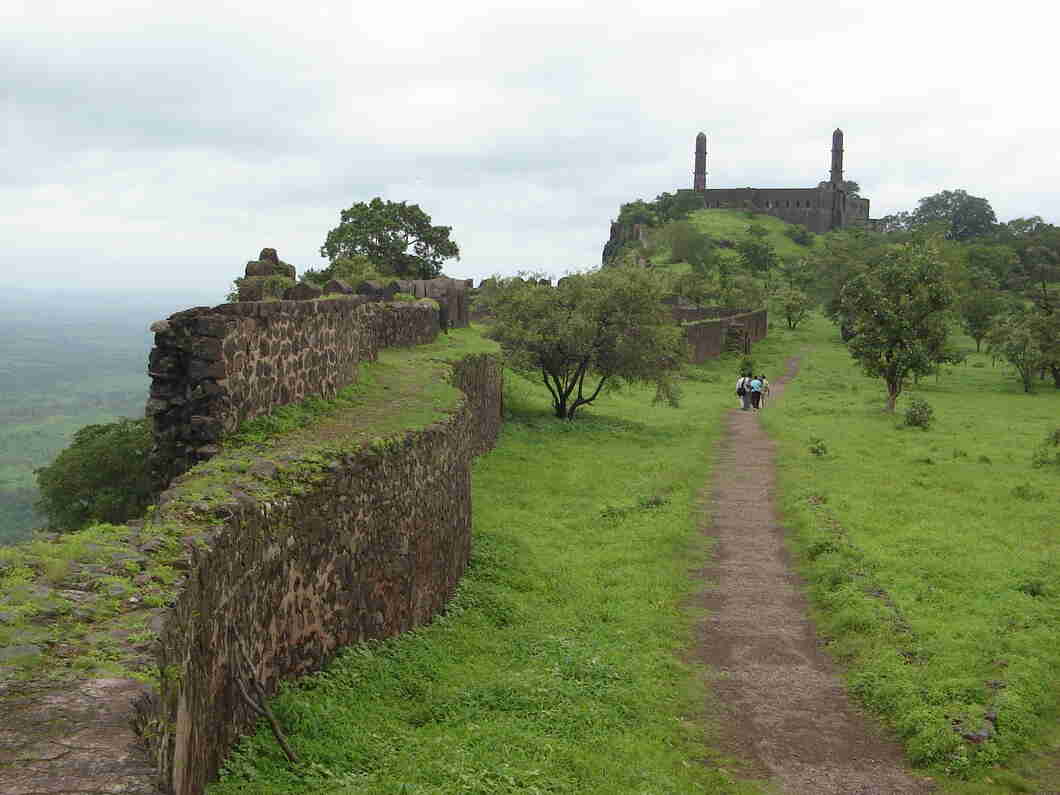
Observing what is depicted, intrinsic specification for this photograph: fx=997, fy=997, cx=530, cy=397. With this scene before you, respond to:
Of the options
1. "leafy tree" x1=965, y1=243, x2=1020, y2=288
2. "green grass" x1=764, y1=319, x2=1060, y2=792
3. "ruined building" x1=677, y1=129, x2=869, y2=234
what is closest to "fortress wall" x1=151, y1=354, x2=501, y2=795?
"green grass" x1=764, y1=319, x2=1060, y2=792

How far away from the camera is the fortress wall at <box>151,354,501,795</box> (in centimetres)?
604

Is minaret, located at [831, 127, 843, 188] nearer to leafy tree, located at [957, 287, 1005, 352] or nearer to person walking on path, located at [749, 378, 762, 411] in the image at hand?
leafy tree, located at [957, 287, 1005, 352]

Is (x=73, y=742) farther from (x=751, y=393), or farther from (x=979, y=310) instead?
(x=979, y=310)

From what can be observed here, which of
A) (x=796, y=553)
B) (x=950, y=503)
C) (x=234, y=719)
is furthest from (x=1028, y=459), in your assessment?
(x=234, y=719)

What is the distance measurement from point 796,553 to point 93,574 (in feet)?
40.2

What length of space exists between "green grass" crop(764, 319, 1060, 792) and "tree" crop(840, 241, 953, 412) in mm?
3742

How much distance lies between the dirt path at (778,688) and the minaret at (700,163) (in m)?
124

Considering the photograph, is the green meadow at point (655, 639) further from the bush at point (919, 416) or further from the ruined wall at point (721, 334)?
the ruined wall at point (721, 334)

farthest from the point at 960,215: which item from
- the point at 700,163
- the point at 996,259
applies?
the point at 996,259

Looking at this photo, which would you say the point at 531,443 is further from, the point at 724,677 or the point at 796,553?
the point at 724,677

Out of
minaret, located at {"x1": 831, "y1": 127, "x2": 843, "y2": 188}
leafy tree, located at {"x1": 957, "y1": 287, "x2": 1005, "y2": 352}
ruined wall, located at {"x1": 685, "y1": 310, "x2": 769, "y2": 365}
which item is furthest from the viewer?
minaret, located at {"x1": 831, "y1": 127, "x2": 843, "y2": 188}

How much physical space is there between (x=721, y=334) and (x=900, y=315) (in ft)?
67.9

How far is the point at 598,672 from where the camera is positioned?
10703 millimetres

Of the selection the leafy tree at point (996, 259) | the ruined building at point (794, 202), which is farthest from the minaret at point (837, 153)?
the leafy tree at point (996, 259)
